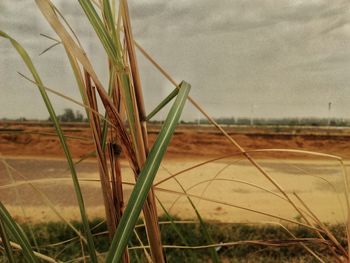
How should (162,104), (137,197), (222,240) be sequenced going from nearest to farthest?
(137,197) < (162,104) < (222,240)

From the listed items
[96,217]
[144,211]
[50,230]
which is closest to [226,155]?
[144,211]

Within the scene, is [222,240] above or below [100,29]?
below

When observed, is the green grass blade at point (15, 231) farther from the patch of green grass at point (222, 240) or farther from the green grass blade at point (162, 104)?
the patch of green grass at point (222, 240)

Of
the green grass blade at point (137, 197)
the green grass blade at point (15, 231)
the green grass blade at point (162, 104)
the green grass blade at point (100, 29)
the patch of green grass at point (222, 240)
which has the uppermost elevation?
the green grass blade at point (100, 29)

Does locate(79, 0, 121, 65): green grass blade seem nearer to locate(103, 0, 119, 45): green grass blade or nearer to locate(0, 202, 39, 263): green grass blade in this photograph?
locate(103, 0, 119, 45): green grass blade

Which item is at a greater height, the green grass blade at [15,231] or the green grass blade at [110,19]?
the green grass blade at [110,19]

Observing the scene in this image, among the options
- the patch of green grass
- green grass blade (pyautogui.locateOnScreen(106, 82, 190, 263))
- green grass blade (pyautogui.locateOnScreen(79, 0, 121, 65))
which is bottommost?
the patch of green grass

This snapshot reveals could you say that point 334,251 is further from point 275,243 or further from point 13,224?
point 13,224

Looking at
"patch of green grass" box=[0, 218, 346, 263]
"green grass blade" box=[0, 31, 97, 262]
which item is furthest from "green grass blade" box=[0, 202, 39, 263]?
"patch of green grass" box=[0, 218, 346, 263]

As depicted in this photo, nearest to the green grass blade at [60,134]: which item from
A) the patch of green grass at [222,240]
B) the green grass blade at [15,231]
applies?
the green grass blade at [15,231]

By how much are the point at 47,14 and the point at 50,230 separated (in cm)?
234

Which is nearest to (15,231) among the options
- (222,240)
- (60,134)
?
(60,134)

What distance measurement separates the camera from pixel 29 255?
0.29m

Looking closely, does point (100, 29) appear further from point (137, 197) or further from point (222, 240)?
point (222, 240)
